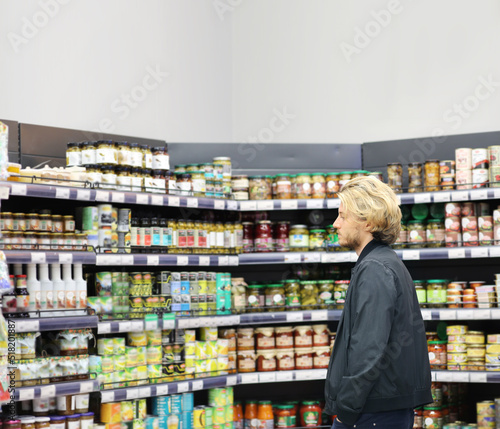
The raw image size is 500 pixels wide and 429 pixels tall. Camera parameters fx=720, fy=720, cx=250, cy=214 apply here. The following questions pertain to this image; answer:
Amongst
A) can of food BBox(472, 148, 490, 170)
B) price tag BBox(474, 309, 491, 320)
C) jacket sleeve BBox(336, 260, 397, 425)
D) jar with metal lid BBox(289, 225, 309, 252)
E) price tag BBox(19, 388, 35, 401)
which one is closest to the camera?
jacket sleeve BBox(336, 260, 397, 425)

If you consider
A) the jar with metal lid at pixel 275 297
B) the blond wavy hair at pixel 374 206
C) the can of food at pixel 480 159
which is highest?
the can of food at pixel 480 159

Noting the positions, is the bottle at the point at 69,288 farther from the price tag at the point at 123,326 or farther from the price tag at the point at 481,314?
the price tag at the point at 481,314

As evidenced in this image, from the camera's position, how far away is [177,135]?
677cm

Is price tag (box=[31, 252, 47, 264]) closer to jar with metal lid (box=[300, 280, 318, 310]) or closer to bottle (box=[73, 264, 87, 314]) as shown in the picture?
bottle (box=[73, 264, 87, 314])

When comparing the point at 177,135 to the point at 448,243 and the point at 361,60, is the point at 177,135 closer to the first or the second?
the point at 361,60

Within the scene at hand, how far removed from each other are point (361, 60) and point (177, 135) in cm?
186

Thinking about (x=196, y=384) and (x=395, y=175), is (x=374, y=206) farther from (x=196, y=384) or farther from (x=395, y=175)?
(x=395, y=175)

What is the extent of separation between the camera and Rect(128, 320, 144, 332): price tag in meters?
4.30

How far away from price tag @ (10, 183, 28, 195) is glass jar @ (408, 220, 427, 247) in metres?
2.68

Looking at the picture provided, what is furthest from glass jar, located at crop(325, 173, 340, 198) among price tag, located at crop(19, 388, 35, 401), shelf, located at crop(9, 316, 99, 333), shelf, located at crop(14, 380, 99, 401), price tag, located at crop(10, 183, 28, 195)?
price tag, located at crop(19, 388, 35, 401)

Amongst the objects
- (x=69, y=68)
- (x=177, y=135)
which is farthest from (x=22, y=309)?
(x=177, y=135)

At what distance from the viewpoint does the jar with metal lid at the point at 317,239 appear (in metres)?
5.18

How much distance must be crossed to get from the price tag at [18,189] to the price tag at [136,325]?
3.45ft

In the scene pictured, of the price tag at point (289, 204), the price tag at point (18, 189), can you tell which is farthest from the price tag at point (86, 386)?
the price tag at point (289, 204)
